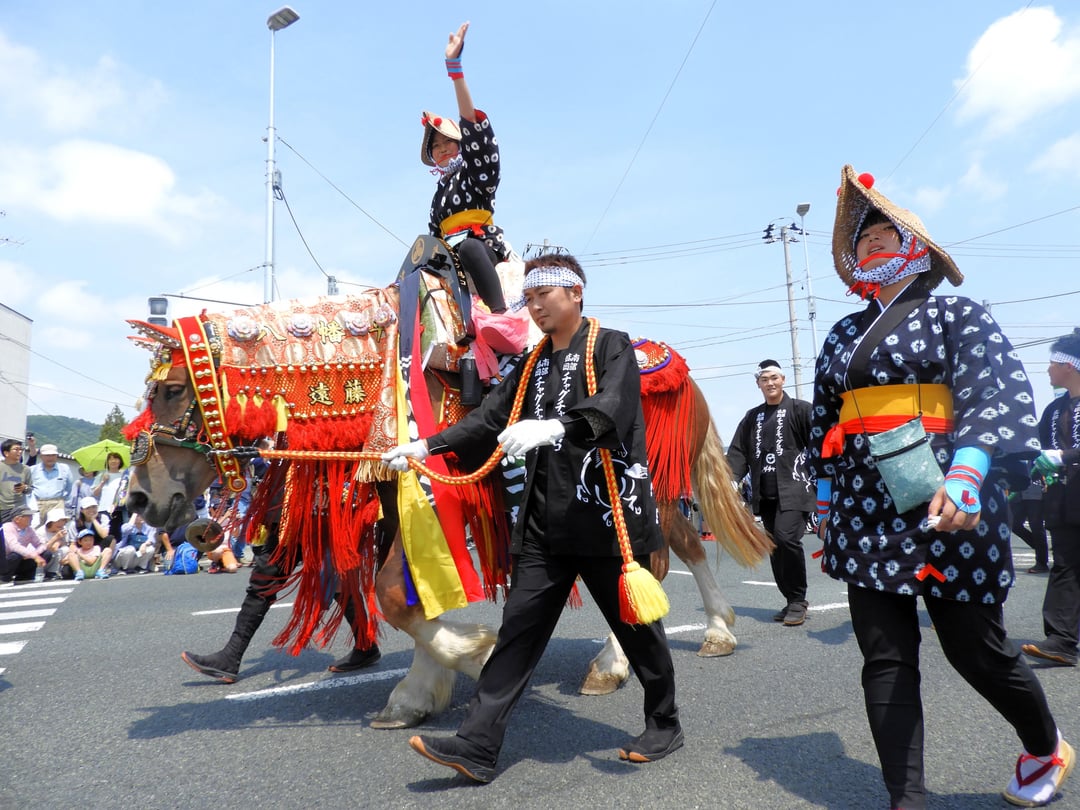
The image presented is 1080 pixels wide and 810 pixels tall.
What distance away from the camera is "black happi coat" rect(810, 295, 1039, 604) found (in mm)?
2256

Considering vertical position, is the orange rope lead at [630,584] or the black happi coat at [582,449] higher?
the black happi coat at [582,449]

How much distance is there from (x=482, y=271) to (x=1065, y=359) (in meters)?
3.56

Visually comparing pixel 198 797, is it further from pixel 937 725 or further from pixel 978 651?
pixel 937 725

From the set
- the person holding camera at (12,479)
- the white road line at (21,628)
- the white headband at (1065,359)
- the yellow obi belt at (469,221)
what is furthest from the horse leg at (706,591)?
the person holding camera at (12,479)

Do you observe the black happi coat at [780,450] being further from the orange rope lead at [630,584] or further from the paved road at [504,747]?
the orange rope lead at [630,584]

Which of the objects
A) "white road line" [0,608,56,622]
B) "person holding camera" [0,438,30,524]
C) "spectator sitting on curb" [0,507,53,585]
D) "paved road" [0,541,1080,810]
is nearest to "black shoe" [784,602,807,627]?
"paved road" [0,541,1080,810]

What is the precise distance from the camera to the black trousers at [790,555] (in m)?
5.64

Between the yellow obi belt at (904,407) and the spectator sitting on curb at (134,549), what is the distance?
10506 millimetres

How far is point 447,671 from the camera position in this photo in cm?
349

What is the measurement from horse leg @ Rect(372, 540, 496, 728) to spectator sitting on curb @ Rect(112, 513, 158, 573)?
28.5 ft

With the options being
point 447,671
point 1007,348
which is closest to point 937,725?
point 1007,348

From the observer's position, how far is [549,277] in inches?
117

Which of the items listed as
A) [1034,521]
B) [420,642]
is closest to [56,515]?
[420,642]

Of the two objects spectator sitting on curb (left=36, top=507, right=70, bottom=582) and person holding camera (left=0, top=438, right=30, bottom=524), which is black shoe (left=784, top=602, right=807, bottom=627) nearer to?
person holding camera (left=0, top=438, right=30, bottom=524)
